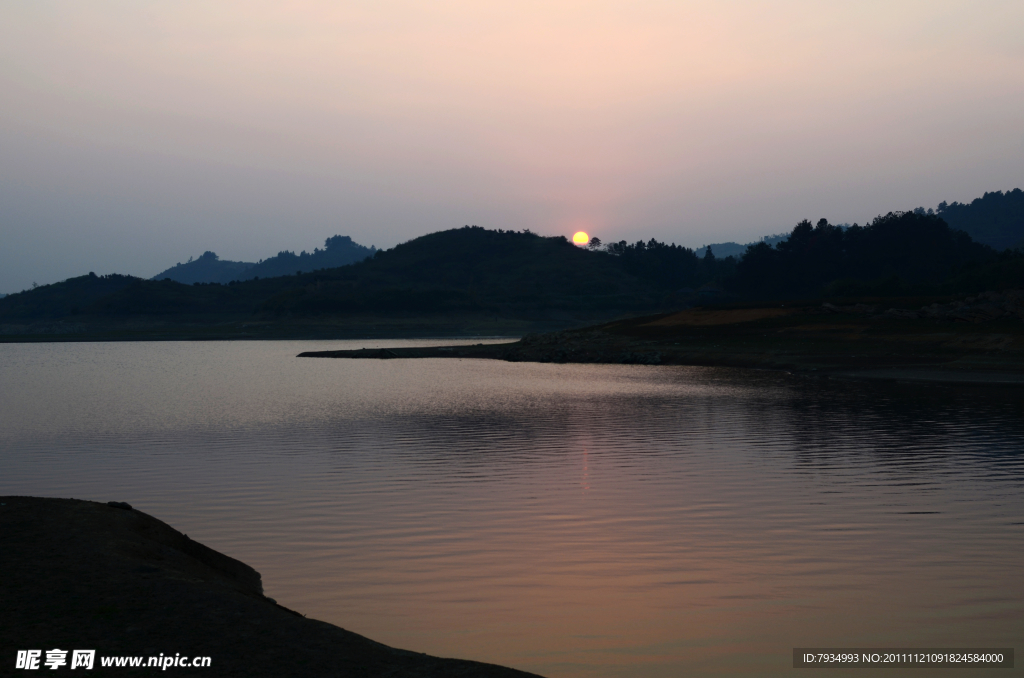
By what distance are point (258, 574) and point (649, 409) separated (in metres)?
33.2

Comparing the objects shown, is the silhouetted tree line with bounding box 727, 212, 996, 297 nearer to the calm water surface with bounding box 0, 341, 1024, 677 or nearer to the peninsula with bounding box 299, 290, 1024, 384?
the peninsula with bounding box 299, 290, 1024, 384

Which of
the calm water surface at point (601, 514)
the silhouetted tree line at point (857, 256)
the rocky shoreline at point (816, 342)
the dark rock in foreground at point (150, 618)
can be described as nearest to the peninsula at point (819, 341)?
the rocky shoreline at point (816, 342)

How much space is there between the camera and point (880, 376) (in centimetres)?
6575

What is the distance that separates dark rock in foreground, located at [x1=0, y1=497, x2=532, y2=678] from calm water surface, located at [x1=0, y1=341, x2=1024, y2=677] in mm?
1907

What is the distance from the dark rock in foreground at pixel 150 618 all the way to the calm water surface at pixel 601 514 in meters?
1.91

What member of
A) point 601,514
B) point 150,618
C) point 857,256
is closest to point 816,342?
point 601,514

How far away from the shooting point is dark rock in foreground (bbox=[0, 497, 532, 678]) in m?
9.63

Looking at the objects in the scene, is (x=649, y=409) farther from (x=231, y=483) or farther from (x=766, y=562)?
(x=766, y=562)

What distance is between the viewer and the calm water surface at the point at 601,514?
12656 millimetres

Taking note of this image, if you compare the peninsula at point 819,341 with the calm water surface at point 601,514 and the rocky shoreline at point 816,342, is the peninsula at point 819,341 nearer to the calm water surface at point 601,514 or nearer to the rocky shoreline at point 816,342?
the rocky shoreline at point 816,342

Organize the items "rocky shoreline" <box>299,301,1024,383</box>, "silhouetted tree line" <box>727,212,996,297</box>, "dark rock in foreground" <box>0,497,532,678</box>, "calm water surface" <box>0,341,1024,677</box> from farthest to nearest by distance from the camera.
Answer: "silhouetted tree line" <box>727,212,996,297</box>
"rocky shoreline" <box>299,301,1024,383</box>
"calm water surface" <box>0,341,1024,677</box>
"dark rock in foreground" <box>0,497,532,678</box>

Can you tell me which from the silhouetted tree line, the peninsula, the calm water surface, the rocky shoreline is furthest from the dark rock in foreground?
the silhouetted tree line

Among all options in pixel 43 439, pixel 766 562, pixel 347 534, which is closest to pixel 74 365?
pixel 43 439

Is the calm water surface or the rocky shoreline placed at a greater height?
the rocky shoreline
